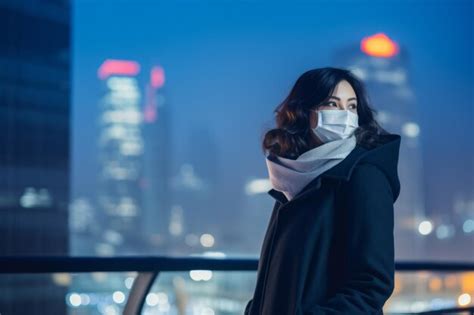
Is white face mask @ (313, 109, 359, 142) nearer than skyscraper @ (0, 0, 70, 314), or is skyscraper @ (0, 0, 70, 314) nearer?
white face mask @ (313, 109, 359, 142)

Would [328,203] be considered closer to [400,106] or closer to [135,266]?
[135,266]

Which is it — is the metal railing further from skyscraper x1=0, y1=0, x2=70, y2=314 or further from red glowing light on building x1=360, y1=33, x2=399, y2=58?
red glowing light on building x1=360, y1=33, x2=399, y2=58

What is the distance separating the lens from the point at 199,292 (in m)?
2.51

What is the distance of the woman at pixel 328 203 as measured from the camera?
1156 millimetres

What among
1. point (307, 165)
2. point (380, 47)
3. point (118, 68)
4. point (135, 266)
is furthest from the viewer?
point (118, 68)

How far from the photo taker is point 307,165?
1.27m

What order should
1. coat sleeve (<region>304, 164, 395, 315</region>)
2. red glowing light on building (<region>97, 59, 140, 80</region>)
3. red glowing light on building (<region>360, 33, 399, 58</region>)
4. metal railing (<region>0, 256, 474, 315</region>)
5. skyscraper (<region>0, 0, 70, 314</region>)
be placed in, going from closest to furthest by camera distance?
coat sleeve (<region>304, 164, 395, 315</region>) → metal railing (<region>0, 256, 474, 315</region>) → skyscraper (<region>0, 0, 70, 314</region>) → red glowing light on building (<region>360, 33, 399, 58</region>) → red glowing light on building (<region>97, 59, 140, 80</region>)

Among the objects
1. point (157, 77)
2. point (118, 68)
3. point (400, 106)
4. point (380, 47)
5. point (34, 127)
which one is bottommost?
point (34, 127)

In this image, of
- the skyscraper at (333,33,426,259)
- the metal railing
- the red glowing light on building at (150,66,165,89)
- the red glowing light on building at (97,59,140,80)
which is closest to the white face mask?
the metal railing

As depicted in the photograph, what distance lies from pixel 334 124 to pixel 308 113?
8cm

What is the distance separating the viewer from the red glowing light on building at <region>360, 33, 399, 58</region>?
72.2 metres

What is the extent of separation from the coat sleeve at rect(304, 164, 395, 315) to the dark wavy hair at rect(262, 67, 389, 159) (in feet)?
0.51

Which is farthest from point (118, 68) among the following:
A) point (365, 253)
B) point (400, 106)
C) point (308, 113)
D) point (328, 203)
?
point (365, 253)

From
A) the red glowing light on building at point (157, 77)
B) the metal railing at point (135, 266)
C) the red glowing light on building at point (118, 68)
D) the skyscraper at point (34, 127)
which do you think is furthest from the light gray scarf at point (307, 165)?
the red glowing light on building at point (157, 77)
